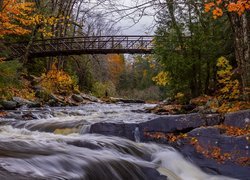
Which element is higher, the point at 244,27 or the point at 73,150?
the point at 244,27

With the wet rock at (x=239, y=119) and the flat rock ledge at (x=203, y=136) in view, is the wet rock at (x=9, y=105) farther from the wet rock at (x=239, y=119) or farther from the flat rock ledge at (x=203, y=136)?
the wet rock at (x=239, y=119)

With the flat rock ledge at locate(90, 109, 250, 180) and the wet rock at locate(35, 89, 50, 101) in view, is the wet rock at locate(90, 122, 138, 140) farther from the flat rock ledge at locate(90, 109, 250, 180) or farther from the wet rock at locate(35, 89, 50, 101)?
the wet rock at locate(35, 89, 50, 101)

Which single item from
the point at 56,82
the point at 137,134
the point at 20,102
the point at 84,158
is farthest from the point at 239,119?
the point at 56,82

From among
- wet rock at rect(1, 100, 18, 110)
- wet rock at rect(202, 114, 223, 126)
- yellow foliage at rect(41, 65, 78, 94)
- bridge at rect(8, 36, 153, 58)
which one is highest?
bridge at rect(8, 36, 153, 58)

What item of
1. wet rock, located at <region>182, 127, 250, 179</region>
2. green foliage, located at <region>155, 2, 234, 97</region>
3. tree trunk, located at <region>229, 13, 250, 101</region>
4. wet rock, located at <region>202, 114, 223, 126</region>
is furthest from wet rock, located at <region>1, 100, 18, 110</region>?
tree trunk, located at <region>229, 13, 250, 101</region>

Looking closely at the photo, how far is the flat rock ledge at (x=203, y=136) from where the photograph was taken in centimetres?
752

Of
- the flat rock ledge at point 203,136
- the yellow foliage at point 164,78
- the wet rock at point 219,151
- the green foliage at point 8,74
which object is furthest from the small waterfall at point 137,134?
the green foliage at point 8,74

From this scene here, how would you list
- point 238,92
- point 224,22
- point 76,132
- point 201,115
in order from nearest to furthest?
point 201,115
point 76,132
point 238,92
point 224,22

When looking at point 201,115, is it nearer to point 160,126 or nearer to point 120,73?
point 160,126

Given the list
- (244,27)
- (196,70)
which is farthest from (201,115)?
(196,70)

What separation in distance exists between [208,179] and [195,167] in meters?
0.58

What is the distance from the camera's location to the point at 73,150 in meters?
7.30

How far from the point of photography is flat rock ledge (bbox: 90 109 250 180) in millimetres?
7516

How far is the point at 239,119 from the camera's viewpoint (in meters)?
8.04
